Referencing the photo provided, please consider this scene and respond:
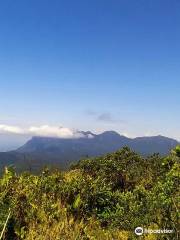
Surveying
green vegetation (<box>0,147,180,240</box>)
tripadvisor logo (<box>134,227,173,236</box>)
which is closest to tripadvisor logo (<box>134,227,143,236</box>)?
tripadvisor logo (<box>134,227,173,236</box>)

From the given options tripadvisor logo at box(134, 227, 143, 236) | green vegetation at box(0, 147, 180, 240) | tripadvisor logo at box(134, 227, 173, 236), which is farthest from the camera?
green vegetation at box(0, 147, 180, 240)

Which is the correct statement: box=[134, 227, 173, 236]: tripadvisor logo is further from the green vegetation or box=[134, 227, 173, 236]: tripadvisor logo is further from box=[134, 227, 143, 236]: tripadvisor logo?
the green vegetation

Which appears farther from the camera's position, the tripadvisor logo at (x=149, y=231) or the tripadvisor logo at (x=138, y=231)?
the tripadvisor logo at (x=138, y=231)

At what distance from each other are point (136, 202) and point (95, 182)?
8.66 ft

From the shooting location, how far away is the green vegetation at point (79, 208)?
12.7 m

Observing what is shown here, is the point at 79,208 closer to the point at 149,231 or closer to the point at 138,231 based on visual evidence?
the point at 138,231

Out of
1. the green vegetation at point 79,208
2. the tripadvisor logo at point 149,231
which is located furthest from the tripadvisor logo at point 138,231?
the green vegetation at point 79,208

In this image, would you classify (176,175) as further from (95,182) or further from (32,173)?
(32,173)

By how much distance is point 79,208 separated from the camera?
15.7 meters

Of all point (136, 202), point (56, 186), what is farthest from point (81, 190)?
point (136, 202)

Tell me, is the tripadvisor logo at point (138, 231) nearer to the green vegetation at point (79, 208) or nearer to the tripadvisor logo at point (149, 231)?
the tripadvisor logo at point (149, 231)

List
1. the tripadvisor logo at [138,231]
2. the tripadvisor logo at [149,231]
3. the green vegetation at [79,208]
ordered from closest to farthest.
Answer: the tripadvisor logo at [149,231] < the tripadvisor logo at [138,231] < the green vegetation at [79,208]

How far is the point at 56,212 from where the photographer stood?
14.0 metres

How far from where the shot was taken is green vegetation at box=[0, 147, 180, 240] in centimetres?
1274
